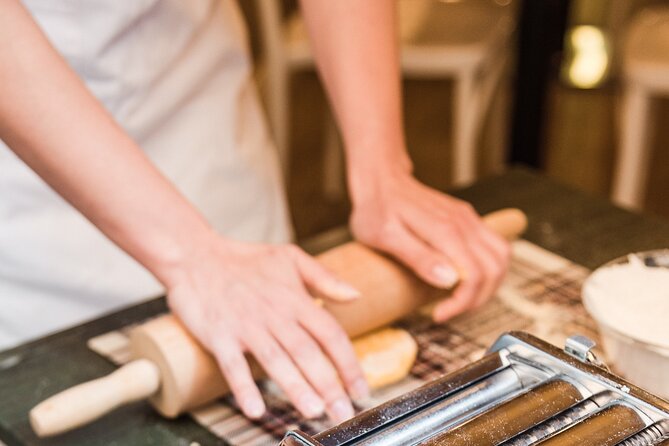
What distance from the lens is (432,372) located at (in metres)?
0.95

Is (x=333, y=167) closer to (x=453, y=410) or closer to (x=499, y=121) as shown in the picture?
(x=499, y=121)

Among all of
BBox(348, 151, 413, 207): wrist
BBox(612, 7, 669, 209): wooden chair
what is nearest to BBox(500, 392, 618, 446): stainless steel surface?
BBox(348, 151, 413, 207): wrist

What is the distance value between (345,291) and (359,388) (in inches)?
3.8

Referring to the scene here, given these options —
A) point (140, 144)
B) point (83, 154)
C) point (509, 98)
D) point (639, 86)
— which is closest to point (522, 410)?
point (83, 154)

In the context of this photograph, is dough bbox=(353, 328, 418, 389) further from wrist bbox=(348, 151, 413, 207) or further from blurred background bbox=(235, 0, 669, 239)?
blurred background bbox=(235, 0, 669, 239)

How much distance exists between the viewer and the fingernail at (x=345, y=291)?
93 cm

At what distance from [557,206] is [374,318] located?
0.42m

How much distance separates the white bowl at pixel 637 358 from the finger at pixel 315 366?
241mm

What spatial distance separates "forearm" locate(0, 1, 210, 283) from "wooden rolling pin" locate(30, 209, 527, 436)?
7 cm

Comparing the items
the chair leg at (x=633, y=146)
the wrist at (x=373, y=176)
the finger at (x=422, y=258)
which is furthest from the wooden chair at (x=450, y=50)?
the finger at (x=422, y=258)

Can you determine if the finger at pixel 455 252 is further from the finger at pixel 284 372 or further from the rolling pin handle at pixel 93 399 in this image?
the rolling pin handle at pixel 93 399

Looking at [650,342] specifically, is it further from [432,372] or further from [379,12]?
[379,12]

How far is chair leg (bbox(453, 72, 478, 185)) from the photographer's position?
102 inches

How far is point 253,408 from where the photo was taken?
859 mm
